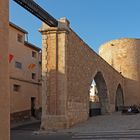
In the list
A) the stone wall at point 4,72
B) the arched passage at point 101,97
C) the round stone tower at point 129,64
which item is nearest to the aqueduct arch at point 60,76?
the stone wall at point 4,72

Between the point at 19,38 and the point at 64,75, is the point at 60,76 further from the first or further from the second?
the point at 19,38

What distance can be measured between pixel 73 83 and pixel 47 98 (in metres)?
2.55

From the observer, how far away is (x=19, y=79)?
33.6 metres

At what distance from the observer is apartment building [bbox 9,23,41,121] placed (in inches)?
1269

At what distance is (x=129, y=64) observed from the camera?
5294 centimetres

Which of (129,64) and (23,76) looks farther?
(129,64)

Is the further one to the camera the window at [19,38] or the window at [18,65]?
the window at [19,38]

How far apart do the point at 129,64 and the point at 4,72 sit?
4309cm

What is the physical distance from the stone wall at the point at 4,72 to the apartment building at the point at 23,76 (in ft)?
62.3

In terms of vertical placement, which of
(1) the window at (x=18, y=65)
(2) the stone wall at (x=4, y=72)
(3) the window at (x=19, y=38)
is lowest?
(2) the stone wall at (x=4, y=72)

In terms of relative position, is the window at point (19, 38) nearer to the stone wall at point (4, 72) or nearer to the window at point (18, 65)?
the window at point (18, 65)

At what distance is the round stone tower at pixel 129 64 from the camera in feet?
172

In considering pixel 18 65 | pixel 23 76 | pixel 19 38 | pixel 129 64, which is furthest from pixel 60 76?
pixel 129 64

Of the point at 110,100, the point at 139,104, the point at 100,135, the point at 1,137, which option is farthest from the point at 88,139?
the point at 139,104
